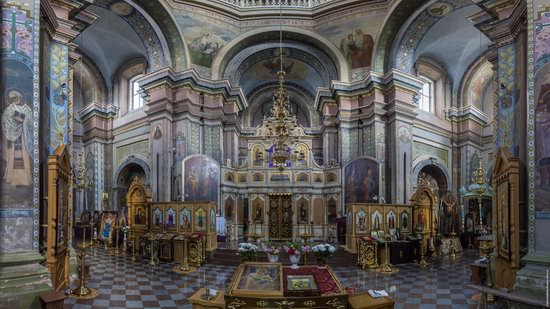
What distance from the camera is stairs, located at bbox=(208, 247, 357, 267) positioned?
471 inches

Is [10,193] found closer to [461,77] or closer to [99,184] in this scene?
[99,184]

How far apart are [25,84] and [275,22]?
14822mm

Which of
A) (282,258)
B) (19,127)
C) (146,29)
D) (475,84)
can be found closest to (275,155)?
(282,258)

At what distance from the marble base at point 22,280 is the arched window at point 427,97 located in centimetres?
1833

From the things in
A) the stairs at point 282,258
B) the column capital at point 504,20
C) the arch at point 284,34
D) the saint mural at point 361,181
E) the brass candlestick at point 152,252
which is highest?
the arch at point 284,34

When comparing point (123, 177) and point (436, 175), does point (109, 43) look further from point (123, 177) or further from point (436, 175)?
point (436, 175)

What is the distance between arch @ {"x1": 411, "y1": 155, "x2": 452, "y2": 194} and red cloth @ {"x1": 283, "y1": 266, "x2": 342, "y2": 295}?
13268 mm

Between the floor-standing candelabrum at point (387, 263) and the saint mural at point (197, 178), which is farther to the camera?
the saint mural at point (197, 178)

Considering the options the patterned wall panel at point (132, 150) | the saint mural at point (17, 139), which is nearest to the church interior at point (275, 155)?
the saint mural at point (17, 139)

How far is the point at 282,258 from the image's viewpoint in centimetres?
1213

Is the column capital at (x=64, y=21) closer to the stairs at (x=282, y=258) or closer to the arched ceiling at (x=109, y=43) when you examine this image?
the stairs at (x=282, y=258)

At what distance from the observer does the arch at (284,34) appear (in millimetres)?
19250

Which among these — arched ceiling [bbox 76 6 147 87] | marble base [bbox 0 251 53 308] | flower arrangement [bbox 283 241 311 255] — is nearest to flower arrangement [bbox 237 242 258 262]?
flower arrangement [bbox 283 241 311 255]

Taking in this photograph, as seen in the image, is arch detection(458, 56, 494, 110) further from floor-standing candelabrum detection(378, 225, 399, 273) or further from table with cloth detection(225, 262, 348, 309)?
table with cloth detection(225, 262, 348, 309)
